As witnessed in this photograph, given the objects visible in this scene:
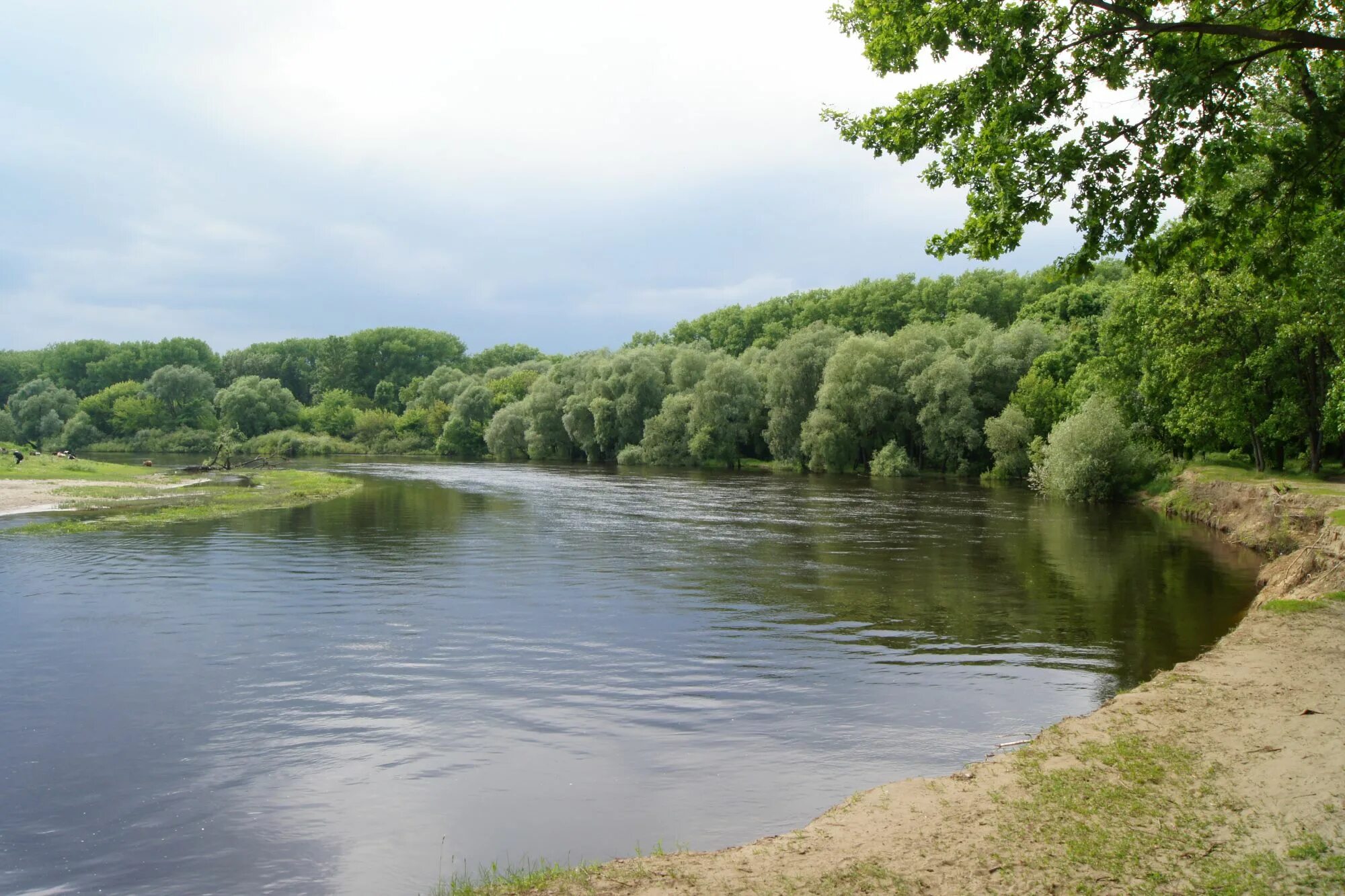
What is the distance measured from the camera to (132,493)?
45781mm

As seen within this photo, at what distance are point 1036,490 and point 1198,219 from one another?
44907 millimetres

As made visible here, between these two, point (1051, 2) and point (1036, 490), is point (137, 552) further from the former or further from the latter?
point (1036, 490)

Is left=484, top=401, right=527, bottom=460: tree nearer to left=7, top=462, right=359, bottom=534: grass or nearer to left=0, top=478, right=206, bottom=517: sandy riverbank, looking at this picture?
left=7, top=462, right=359, bottom=534: grass

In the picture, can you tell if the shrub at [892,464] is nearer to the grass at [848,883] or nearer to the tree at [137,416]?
the grass at [848,883]

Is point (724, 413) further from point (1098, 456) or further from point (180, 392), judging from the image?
point (180, 392)

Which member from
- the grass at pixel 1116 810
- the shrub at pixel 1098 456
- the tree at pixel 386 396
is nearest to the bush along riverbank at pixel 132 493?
the grass at pixel 1116 810

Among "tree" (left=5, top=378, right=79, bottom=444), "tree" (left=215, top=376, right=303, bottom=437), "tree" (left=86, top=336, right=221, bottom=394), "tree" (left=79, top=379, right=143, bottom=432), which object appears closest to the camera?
"tree" (left=5, top=378, right=79, bottom=444)

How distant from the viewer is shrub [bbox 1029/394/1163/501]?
158 ft

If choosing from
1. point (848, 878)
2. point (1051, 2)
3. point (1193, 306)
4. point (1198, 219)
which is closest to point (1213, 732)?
point (848, 878)

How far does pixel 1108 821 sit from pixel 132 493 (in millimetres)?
49985

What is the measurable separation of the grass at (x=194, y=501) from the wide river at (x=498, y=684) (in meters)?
3.32

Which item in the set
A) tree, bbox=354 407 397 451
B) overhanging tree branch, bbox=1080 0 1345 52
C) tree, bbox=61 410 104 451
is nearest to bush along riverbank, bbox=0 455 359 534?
overhanging tree branch, bbox=1080 0 1345 52

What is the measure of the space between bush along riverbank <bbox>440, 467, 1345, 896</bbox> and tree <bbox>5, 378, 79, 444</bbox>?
144 meters

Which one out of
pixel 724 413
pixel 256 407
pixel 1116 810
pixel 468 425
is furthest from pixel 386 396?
pixel 1116 810
